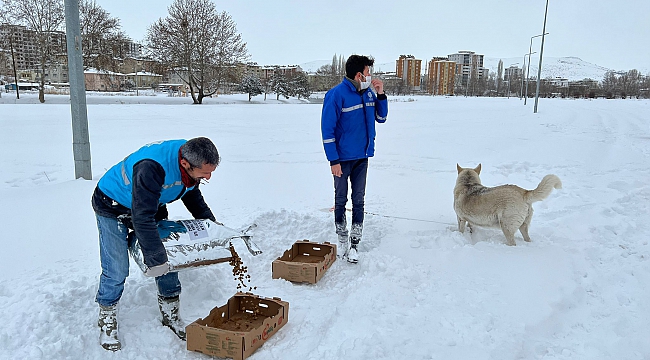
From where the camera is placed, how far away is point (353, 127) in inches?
183

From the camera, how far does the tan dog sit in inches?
194

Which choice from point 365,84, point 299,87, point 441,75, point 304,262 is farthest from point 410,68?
point 304,262

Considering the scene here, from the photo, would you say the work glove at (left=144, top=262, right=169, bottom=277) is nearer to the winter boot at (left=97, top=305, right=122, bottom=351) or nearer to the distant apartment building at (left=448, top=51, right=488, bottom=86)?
the winter boot at (left=97, top=305, right=122, bottom=351)

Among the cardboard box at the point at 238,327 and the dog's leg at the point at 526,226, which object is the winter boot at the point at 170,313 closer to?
the cardboard box at the point at 238,327

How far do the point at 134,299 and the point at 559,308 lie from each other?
3.59 metres

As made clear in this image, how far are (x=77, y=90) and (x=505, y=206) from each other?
266 inches

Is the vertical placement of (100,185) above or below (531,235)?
above

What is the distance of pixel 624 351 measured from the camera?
311 centimetres

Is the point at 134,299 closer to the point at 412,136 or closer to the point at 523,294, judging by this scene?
the point at 523,294

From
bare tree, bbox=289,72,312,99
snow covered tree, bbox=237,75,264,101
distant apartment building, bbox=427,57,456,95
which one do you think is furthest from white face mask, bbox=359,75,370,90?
distant apartment building, bbox=427,57,456,95

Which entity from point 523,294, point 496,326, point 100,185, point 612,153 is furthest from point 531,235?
point 612,153

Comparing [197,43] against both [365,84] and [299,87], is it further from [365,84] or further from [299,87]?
[365,84]

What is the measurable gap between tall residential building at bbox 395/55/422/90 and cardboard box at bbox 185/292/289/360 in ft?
413

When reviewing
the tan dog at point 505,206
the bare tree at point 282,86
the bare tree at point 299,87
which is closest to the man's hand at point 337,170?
the tan dog at point 505,206
